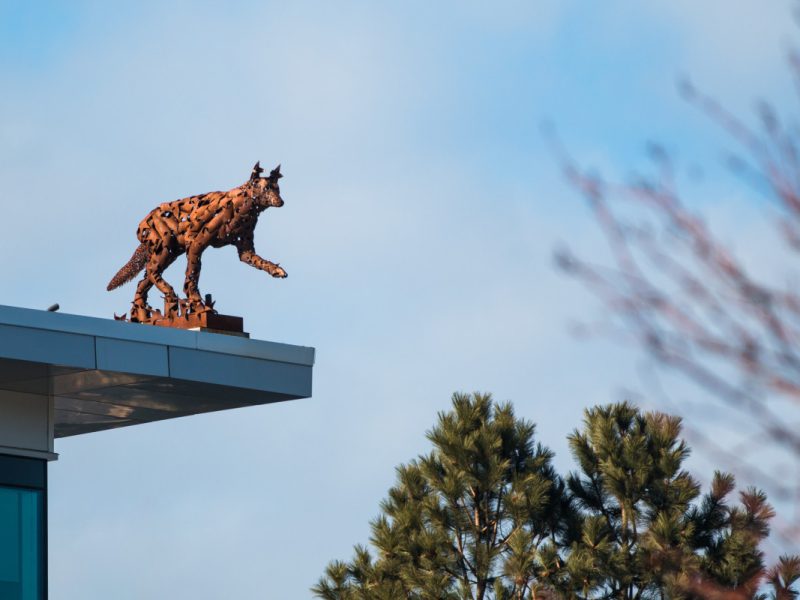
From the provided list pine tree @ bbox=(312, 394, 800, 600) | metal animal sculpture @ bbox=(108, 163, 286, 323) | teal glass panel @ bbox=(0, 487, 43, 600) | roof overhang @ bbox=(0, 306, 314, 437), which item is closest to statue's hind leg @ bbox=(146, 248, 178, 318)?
metal animal sculpture @ bbox=(108, 163, 286, 323)

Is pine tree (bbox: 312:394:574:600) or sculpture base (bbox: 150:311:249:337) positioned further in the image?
pine tree (bbox: 312:394:574:600)

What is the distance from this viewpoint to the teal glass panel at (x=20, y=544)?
1014 cm

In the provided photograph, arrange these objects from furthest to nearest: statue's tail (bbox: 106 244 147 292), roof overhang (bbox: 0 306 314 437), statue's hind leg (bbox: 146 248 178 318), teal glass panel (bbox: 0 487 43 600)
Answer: statue's tail (bbox: 106 244 147 292)
statue's hind leg (bbox: 146 248 178 318)
teal glass panel (bbox: 0 487 43 600)
roof overhang (bbox: 0 306 314 437)

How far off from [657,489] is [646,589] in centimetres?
193

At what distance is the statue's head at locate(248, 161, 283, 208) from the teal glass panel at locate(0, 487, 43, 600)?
108 inches

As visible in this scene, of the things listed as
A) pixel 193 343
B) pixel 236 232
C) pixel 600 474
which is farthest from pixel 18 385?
pixel 600 474

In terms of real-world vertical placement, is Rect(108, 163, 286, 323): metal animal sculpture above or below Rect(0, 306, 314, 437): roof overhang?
above

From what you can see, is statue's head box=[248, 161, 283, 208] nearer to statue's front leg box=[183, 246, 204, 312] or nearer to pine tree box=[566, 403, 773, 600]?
statue's front leg box=[183, 246, 204, 312]

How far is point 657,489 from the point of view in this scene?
25156 mm

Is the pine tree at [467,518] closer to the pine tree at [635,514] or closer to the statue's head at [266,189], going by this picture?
the pine tree at [635,514]

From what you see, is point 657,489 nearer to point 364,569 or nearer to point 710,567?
point 710,567

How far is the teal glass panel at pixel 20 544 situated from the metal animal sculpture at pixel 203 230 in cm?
175

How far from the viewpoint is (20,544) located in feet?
33.7

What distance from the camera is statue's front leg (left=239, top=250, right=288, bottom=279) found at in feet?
38.7
